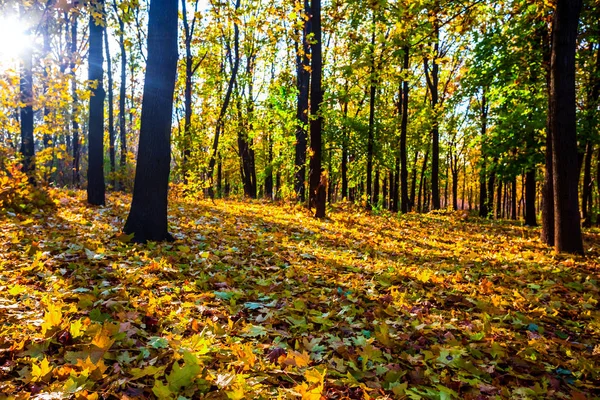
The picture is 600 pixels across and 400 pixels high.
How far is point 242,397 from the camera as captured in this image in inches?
76.9

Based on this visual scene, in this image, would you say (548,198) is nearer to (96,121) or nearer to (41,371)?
(41,371)

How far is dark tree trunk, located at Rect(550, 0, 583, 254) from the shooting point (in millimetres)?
6008

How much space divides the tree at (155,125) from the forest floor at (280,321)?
0.44 metres

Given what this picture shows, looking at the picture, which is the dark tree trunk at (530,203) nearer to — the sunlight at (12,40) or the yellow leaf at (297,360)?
the yellow leaf at (297,360)

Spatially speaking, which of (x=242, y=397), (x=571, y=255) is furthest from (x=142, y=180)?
(x=571, y=255)

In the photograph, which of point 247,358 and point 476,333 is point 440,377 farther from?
point 247,358

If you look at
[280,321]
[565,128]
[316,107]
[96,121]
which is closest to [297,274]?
[280,321]

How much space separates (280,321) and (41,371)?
70.3 inches

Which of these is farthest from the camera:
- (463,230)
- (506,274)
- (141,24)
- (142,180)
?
(141,24)

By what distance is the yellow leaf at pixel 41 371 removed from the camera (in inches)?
77.0

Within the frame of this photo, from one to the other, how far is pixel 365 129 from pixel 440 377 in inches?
503

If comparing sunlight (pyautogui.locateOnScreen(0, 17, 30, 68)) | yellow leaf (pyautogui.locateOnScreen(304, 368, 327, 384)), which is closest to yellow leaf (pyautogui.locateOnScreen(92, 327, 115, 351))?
yellow leaf (pyautogui.locateOnScreen(304, 368, 327, 384))

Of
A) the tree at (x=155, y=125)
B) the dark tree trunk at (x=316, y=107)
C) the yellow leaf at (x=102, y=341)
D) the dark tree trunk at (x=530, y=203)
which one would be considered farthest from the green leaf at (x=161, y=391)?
the dark tree trunk at (x=530, y=203)

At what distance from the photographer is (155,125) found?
545 cm
